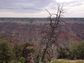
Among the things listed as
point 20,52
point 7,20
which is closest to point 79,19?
point 7,20

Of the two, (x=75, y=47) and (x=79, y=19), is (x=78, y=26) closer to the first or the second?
(x=79, y=19)

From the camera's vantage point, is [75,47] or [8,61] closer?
[8,61]

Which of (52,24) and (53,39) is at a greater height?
(52,24)

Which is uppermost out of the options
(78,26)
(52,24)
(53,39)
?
(52,24)

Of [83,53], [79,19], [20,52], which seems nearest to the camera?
[20,52]

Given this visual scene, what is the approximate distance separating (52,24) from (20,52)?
20.2 metres

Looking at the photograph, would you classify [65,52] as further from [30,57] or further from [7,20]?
[7,20]

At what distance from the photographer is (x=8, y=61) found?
30.9 metres

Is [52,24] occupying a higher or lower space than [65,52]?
higher

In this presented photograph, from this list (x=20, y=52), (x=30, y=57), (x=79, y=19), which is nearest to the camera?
(x=30, y=57)

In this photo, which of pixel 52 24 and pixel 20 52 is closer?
pixel 52 24

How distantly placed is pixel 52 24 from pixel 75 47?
35933 mm

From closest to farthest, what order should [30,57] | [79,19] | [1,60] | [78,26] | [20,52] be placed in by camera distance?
[30,57]
[1,60]
[20,52]
[78,26]
[79,19]

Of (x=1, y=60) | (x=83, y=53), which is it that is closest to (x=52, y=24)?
(x=1, y=60)
